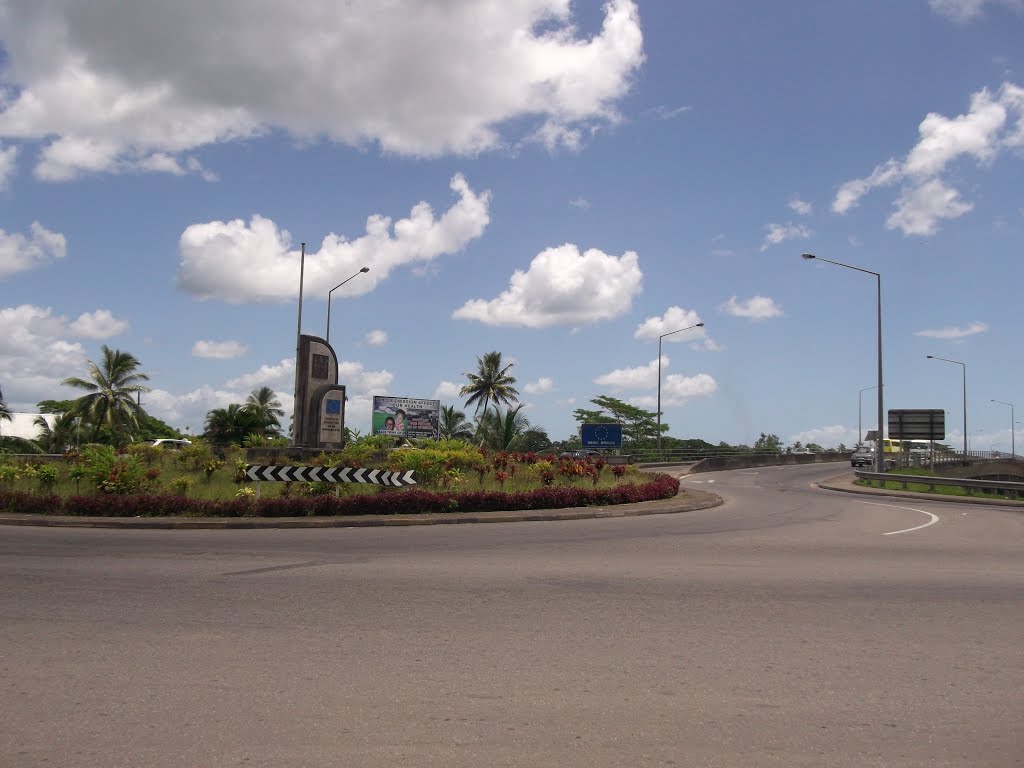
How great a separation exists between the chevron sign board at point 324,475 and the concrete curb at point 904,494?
64.9ft

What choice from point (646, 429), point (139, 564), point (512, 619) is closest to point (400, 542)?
point (139, 564)

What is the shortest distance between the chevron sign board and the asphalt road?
6238mm

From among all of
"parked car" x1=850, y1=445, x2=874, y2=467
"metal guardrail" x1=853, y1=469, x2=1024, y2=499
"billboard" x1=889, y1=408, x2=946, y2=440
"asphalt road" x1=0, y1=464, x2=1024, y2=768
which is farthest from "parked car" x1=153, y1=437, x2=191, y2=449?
"parked car" x1=850, y1=445, x2=874, y2=467

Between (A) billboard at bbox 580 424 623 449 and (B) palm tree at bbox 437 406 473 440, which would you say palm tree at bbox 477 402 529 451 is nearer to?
(A) billboard at bbox 580 424 623 449

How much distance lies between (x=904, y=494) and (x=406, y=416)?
40.1 m

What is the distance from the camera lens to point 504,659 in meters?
6.54

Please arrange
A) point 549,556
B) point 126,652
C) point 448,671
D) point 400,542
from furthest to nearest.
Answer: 1. point 400,542
2. point 549,556
3. point 126,652
4. point 448,671

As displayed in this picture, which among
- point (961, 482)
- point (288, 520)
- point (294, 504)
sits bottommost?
point (288, 520)

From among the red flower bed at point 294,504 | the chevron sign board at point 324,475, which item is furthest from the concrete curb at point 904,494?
the chevron sign board at point 324,475

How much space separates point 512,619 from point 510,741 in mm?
3018

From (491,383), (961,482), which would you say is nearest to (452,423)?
(491,383)

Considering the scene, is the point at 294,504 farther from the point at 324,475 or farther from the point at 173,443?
the point at 173,443

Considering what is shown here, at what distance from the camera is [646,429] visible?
84438mm

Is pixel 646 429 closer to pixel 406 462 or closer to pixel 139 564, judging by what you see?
pixel 406 462
